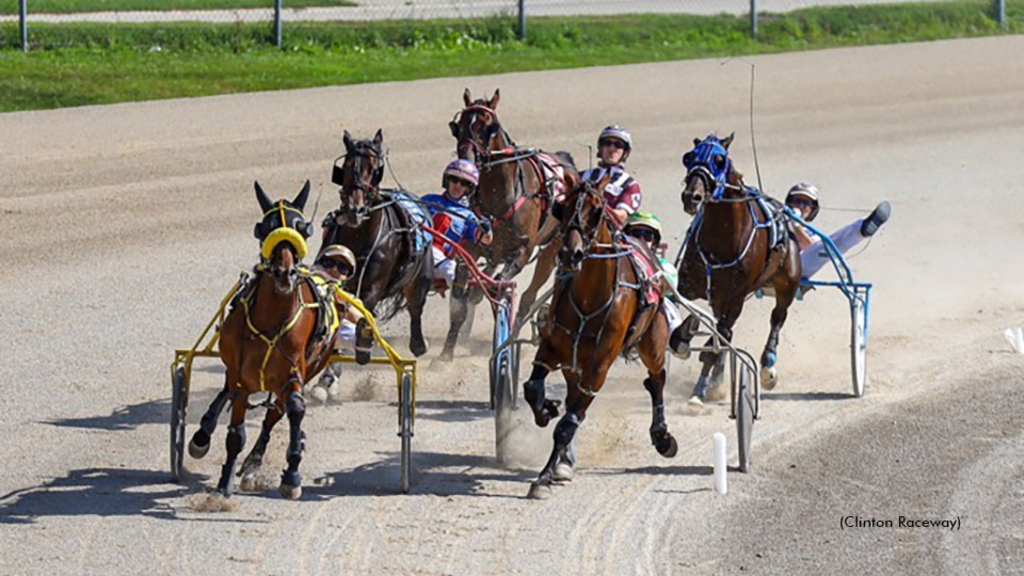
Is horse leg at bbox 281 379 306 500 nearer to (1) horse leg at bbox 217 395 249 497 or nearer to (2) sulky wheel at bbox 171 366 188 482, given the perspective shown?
(1) horse leg at bbox 217 395 249 497

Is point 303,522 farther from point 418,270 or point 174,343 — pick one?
point 174,343

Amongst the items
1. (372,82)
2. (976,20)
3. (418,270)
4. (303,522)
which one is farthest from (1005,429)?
(976,20)

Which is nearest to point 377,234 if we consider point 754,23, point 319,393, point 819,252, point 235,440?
point 319,393

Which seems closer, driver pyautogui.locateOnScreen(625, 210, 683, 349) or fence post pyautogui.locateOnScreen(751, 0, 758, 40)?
driver pyautogui.locateOnScreen(625, 210, 683, 349)

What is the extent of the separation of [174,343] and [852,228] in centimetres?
503

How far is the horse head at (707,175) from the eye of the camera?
38.0 feet

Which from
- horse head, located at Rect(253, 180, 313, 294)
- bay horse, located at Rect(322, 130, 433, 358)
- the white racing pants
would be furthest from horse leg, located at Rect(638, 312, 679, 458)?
the white racing pants

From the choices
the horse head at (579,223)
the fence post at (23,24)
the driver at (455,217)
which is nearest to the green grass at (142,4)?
the fence post at (23,24)

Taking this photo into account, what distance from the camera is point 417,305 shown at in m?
13.0

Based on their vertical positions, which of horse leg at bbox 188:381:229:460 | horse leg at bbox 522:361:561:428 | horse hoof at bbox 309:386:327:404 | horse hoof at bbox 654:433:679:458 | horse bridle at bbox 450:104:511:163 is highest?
horse bridle at bbox 450:104:511:163

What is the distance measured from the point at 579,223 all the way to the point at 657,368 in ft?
4.75

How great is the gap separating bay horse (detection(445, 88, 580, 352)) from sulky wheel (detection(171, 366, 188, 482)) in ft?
11.5

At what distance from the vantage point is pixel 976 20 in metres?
28.8

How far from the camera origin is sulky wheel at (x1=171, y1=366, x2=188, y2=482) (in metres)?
10.4
